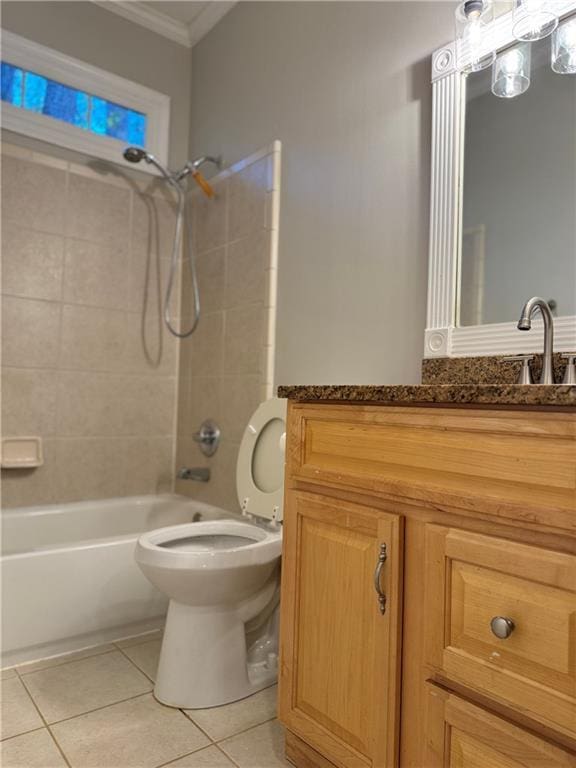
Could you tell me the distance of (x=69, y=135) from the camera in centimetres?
239

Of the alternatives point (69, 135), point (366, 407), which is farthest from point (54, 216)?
point (366, 407)

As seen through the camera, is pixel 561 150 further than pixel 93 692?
No

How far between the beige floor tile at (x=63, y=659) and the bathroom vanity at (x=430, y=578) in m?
0.87

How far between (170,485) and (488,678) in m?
2.03

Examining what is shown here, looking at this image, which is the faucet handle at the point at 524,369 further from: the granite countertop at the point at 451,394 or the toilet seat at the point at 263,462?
the toilet seat at the point at 263,462

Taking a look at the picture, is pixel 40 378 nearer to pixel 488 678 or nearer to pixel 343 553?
pixel 343 553

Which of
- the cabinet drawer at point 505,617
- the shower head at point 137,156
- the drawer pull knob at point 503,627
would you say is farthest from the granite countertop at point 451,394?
the shower head at point 137,156

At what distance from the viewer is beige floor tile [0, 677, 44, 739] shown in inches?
54.5

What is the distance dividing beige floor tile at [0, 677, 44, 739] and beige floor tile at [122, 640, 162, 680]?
13.2 inches

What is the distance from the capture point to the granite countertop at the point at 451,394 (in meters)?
0.78

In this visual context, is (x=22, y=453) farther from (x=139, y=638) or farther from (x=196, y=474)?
(x=139, y=638)

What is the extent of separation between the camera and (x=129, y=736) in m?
Answer: 1.36

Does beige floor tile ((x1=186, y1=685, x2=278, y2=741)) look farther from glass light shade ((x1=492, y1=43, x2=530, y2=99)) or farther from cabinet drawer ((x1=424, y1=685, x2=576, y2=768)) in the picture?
glass light shade ((x1=492, y1=43, x2=530, y2=99))

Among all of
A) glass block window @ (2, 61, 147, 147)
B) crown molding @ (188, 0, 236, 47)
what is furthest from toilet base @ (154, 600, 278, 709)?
crown molding @ (188, 0, 236, 47)
